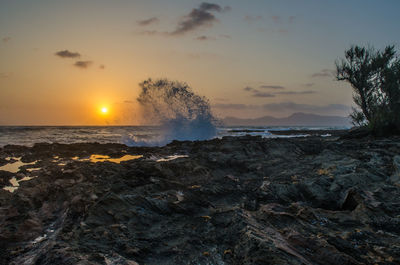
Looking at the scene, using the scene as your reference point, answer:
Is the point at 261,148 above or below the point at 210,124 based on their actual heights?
below

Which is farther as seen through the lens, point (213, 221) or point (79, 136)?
point (79, 136)

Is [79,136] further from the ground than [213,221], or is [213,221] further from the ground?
[79,136]

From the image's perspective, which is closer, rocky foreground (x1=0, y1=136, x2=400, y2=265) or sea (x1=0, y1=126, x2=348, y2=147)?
rocky foreground (x1=0, y1=136, x2=400, y2=265)

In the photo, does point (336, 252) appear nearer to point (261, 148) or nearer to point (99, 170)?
point (99, 170)

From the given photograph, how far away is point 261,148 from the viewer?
15.6 metres

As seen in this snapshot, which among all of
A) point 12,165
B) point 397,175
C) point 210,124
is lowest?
point 12,165

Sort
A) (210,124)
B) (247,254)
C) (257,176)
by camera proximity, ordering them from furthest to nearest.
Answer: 1. (210,124)
2. (257,176)
3. (247,254)

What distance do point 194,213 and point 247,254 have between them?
2106 mm

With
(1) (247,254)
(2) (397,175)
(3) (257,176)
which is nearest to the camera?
(1) (247,254)

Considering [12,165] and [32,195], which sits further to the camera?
[12,165]

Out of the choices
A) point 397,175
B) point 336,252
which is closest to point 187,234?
point 336,252

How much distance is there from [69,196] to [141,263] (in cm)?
427

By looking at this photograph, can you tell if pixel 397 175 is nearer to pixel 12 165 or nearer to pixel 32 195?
pixel 32 195

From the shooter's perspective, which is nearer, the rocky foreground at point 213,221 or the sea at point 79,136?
the rocky foreground at point 213,221
